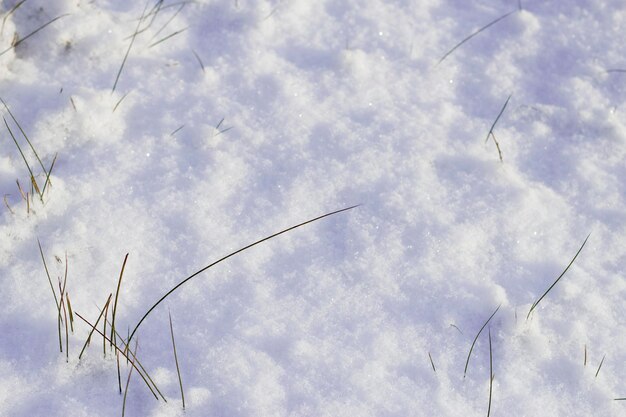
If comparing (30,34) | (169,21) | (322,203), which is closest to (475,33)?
(322,203)

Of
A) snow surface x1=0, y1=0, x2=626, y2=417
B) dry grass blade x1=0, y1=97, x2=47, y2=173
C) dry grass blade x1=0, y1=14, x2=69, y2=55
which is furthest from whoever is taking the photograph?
dry grass blade x1=0, y1=14, x2=69, y2=55

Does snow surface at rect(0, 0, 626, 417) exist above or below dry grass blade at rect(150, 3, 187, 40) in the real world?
below

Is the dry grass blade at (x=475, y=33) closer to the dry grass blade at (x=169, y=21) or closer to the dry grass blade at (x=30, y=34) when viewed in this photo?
the dry grass blade at (x=169, y=21)

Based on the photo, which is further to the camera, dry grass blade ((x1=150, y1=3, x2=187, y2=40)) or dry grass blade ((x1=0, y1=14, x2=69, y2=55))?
dry grass blade ((x1=150, y1=3, x2=187, y2=40))

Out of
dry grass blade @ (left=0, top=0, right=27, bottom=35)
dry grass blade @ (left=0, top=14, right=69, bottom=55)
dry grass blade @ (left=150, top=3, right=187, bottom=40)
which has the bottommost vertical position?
dry grass blade @ (left=150, top=3, right=187, bottom=40)

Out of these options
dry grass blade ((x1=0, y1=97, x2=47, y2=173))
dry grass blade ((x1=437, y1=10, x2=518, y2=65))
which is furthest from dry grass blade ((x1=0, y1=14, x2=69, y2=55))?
dry grass blade ((x1=437, y1=10, x2=518, y2=65))

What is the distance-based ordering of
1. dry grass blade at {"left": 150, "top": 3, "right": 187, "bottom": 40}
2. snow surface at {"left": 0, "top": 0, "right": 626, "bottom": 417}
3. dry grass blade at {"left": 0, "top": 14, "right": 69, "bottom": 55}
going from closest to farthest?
snow surface at {"left": 0, "top": 0, "right": 626, "bottom": 417} → dry grass blade at {"left": 0, "top": 14, "right": 69, "bottom": 55} → dry grass blade at {"left": 150, "top": 3, "right": 187, "bottom": 40}

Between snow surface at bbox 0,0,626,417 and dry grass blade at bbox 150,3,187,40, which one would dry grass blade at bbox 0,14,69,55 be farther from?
dry grass blade at bbox 150,3,187,40

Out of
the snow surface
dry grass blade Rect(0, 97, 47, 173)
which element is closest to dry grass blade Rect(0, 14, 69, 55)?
the snow surface

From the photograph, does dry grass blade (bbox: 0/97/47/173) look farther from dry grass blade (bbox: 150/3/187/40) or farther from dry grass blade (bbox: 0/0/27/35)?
dry grass blade (bbox: 150/3/187/40)

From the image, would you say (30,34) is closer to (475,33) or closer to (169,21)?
(169,21)
